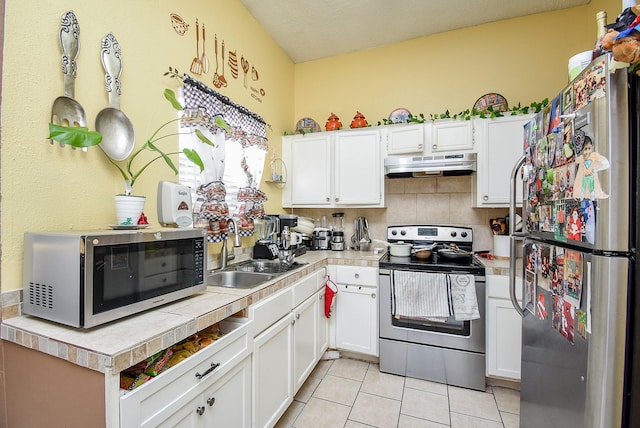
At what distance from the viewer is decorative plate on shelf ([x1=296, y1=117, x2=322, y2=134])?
3.00m

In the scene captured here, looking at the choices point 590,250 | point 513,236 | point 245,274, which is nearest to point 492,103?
point 513,236

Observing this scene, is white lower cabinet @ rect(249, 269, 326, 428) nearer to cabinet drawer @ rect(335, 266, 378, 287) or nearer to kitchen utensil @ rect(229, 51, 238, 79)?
cabinet drawer @ rect(335, 266, 378, 287)

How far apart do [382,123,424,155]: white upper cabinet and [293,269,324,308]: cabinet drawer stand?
130 centimetres

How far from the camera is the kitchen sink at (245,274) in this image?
1769mm

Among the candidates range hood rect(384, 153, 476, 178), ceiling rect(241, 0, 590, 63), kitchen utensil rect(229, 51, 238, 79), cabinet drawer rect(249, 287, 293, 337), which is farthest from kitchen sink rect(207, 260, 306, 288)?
ceiling rect(241, 0, 590, 63)

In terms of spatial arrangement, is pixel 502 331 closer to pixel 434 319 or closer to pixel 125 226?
pixel 434 319

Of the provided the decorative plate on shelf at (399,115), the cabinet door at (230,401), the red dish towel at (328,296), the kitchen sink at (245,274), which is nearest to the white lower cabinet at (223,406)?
the cabinet door at (230,401)

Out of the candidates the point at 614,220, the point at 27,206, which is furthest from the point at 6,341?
the point at 614,220

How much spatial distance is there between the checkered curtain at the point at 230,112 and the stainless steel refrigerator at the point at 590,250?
72.2 inches

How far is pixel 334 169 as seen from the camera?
2.84 meters

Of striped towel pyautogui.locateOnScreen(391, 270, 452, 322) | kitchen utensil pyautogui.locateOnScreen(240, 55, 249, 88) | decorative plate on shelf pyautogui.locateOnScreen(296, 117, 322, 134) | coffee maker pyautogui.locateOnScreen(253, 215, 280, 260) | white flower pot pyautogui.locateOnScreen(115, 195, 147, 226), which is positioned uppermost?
kitchen utensil pyautogui.locateOnScreen(240, 55, 249, 88)

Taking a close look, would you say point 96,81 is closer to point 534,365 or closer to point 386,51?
point 534,365

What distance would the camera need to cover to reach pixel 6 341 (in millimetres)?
957

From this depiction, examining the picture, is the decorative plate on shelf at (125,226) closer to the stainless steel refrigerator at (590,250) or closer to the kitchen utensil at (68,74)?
the kitchen utensil at (68,74)
